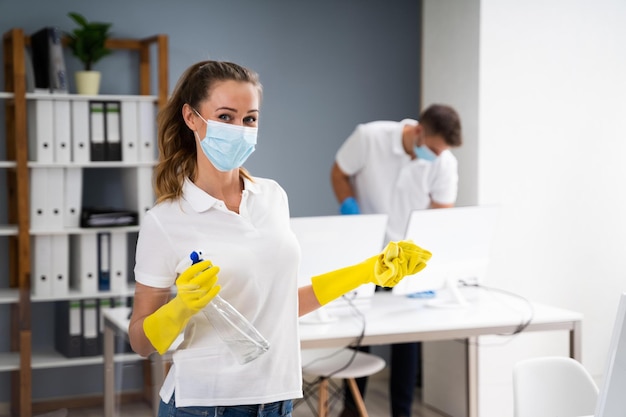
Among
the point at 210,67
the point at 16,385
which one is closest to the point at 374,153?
the point at 16,385

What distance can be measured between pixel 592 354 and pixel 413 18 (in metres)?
2.05

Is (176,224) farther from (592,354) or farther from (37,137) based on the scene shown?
(592,354)

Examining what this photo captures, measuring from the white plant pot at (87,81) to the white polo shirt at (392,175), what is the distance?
1208 mm

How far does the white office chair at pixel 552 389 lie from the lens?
2.22 m

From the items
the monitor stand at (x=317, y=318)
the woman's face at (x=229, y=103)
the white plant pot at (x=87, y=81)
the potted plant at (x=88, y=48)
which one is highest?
the potted plant at (x=88, y=48)

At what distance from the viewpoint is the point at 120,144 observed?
13.2 ft

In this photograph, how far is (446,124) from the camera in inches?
138

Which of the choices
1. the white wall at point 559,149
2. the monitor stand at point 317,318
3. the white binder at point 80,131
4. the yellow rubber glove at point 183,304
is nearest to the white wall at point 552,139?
the white wall at point 559,149

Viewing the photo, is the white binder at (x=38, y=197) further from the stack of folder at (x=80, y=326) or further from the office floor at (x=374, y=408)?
the office floor at (x=374, y=408)

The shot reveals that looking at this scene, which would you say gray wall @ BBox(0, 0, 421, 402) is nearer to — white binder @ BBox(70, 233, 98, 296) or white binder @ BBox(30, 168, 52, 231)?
white binder @ BBox(70, 233, 98, 296)

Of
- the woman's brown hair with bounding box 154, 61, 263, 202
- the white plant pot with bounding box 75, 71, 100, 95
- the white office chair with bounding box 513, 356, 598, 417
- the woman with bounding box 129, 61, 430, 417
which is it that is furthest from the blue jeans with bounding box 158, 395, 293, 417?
the white plant pot with bounding box 75, 71, 100, 95

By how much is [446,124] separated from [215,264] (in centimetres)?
220

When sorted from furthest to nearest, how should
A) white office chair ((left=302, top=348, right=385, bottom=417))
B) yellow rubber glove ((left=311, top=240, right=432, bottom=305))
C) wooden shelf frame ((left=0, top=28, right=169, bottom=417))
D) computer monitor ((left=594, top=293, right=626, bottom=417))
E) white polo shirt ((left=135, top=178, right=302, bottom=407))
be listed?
wooden shelf frame ((left=0, top=28, right=169, bottom=417))
white office chair ((left=302, top=348, right=385, bottom=417))
yellow rubber glove ((left=311, top=240, right=432, bottom=305))
white polo shirt ((left=135, top=178, right=302, bottom=407))
computer monitor ((left=594, top=293, right=626, bottom=417))

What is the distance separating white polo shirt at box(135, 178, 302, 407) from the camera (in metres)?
1.47
